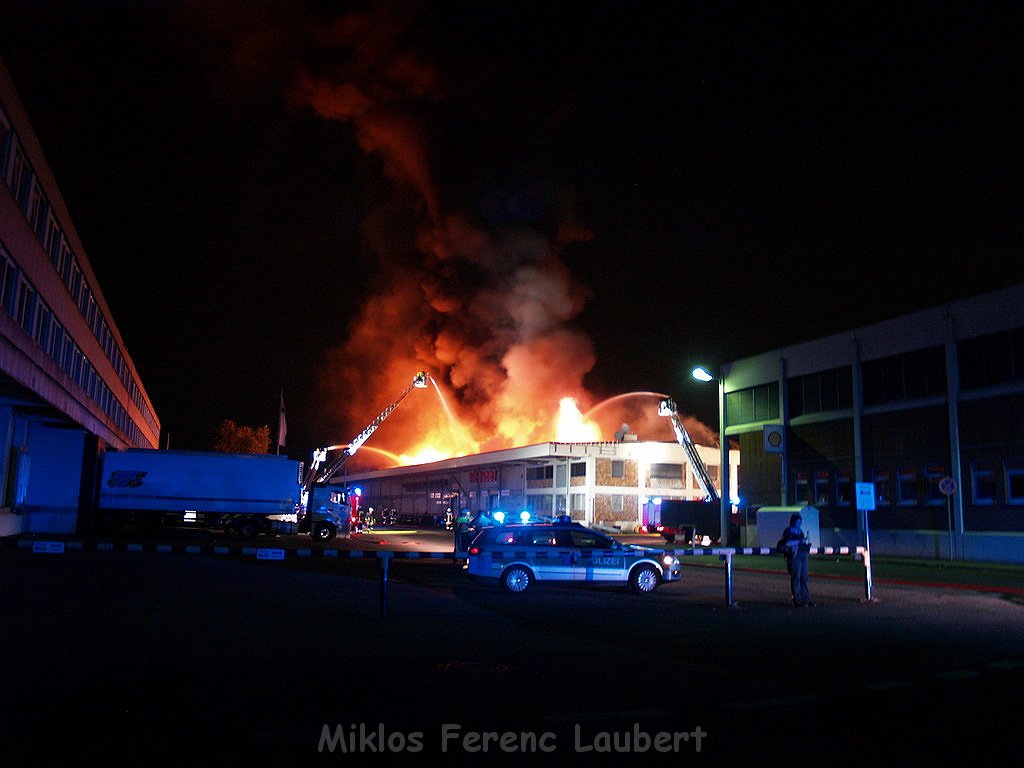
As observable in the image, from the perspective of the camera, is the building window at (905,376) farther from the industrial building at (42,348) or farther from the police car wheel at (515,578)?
the industrial building at (42,348)

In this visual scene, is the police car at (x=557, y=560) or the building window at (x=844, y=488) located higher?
the building window at (x=844, y=488)

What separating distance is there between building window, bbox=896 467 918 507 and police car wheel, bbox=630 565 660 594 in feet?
62.1

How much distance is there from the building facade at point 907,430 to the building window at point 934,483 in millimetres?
49

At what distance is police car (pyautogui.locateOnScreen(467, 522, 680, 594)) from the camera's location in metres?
16.6

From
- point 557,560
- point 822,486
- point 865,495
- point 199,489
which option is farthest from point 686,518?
point 557,560

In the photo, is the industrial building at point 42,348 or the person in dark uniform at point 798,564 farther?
the industrial building at point 42,348

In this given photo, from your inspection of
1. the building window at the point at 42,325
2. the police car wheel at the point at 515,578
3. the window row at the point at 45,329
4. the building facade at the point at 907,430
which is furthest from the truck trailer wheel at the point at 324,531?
the police car wheel at the point at 515,578

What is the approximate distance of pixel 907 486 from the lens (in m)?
31.9

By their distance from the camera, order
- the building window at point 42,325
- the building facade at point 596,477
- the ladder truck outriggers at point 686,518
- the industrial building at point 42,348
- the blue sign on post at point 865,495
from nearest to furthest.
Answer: the blue sign on post at point 865,495
the industrial building at point 42,348
the building window at point 42,325
the ladder truck outriggers at point 686,518
the building facade at point 596,477

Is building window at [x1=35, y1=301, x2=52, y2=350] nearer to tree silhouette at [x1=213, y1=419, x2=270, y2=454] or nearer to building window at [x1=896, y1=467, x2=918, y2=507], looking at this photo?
building window at [x1=896, y1=467, x2=918, y2=507]

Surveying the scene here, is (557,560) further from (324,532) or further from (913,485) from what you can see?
(324,532)

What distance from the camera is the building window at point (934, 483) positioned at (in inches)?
1203

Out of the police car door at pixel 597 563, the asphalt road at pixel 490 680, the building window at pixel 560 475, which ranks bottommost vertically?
the asphalt road at pixel 490 680

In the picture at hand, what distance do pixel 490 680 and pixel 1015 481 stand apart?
2610 cm
